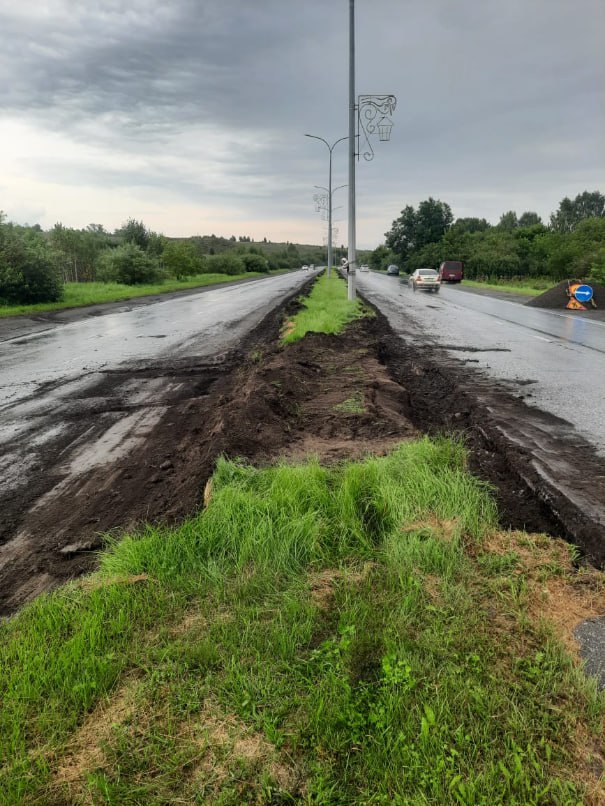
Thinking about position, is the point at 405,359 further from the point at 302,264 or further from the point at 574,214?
the point at 302,264

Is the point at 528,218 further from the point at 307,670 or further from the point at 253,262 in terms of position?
the point at 307,670

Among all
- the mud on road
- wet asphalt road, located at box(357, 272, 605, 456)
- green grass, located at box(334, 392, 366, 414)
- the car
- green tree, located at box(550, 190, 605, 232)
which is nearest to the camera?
the mud on road

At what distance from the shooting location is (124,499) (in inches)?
175

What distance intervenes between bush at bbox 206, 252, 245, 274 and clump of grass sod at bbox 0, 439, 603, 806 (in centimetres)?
7952

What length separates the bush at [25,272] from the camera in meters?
22.6

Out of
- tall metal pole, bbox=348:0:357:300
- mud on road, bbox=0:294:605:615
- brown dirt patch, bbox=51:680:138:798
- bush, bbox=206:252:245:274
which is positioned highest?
tall metal pole, bbox=348:0:357:300

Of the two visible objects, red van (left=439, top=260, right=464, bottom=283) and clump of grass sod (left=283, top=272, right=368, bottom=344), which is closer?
clump of grass sod (left=283, top=272, right=368, bottom=344)

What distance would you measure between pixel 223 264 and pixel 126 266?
141 feet

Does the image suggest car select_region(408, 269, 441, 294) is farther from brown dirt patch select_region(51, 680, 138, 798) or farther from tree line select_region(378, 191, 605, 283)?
brown dirt patch select_region(51, 680, 138, 798)

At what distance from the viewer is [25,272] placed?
23.4 metres

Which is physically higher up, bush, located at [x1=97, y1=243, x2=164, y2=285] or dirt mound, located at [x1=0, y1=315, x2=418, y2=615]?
bush, located at [x1=97, y1=243, x2=164, y2=285]

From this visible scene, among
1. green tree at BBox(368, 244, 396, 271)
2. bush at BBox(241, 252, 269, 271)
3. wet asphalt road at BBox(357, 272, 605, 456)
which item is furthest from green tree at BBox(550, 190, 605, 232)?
wet asphalt road at BBox(357, 272, 605, 456)

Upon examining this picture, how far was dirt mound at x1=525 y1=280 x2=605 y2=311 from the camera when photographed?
22922 mm

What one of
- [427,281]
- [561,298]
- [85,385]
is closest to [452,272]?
[427,281]
